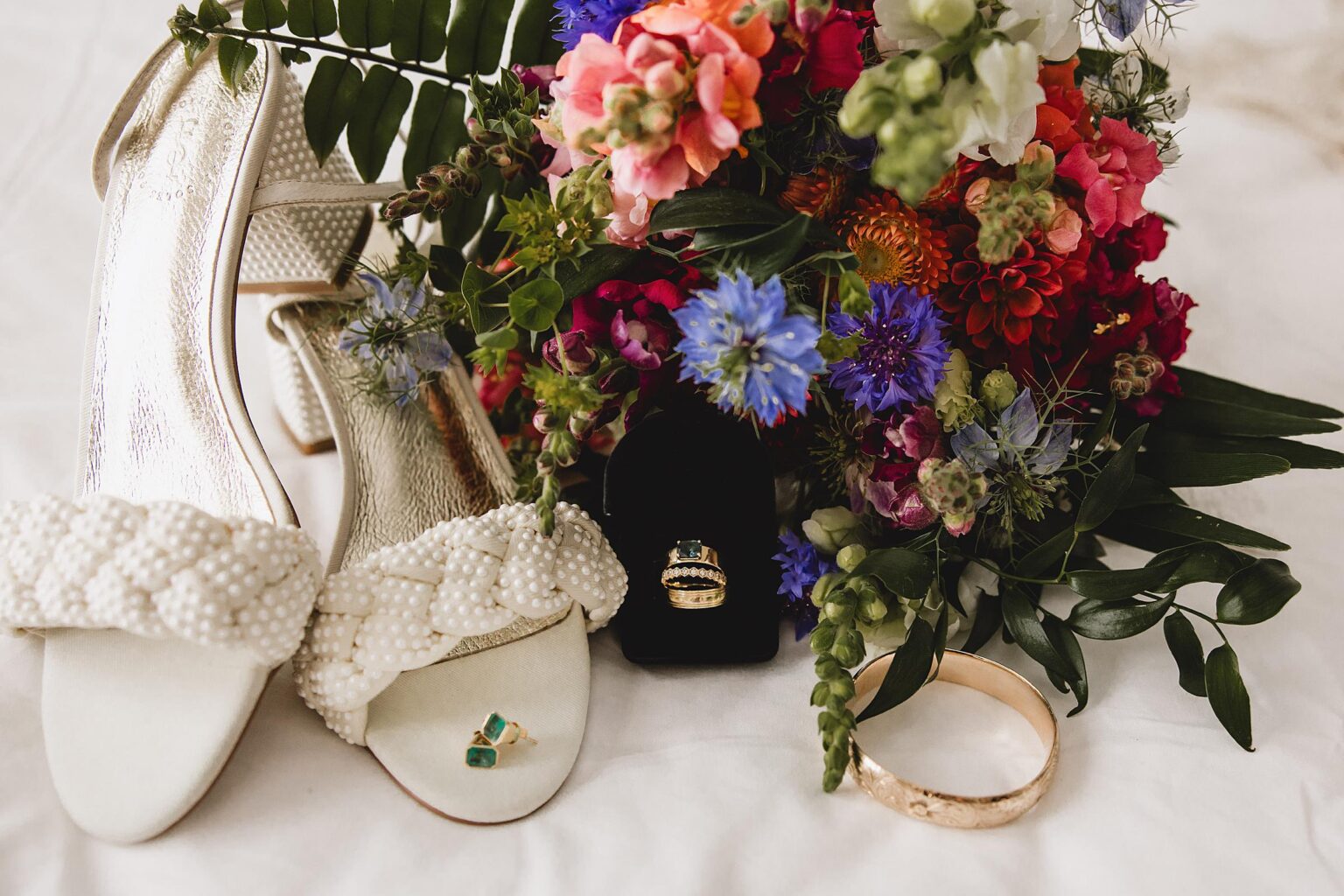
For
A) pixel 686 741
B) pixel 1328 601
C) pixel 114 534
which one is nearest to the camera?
pixel 114 534

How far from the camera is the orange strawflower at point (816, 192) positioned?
0.57 m

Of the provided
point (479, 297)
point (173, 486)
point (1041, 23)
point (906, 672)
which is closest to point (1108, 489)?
point (906, 672)

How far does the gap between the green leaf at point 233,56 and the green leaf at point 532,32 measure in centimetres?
18

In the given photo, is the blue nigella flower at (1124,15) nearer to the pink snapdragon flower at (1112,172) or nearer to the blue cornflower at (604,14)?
the pink snapdragon flower at (1112,172)

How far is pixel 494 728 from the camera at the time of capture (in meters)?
0.57

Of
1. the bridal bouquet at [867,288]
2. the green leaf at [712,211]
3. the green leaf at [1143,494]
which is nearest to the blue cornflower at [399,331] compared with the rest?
the bridal bouquet at [867,288]

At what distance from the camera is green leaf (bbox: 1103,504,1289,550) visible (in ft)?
2.00

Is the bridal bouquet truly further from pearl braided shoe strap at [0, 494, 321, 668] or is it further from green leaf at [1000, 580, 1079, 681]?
pearl braided shoe strap at [0, 494, 321, 668]

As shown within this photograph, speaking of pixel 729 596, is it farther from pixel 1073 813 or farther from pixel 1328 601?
pixel 1328 601

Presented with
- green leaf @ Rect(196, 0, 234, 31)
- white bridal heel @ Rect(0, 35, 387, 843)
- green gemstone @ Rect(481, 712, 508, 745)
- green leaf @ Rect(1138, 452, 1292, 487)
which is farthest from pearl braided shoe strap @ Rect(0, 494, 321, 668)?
green leaf @ Rect(1138, 452, 1292, 487)

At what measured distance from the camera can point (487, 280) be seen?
58 cm

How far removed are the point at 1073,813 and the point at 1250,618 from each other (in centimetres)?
15

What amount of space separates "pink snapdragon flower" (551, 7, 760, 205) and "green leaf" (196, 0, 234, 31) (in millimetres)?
322

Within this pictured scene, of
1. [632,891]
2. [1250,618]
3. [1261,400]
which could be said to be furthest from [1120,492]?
[632,891]
